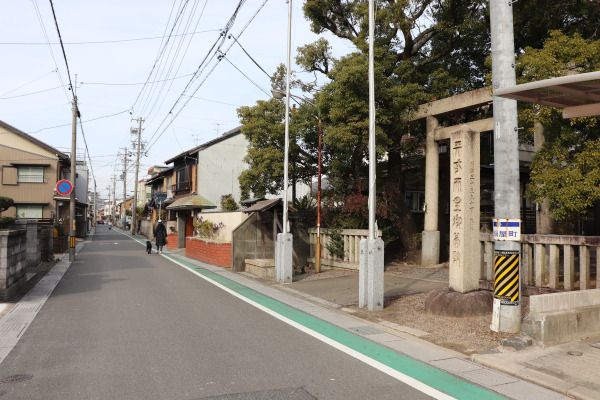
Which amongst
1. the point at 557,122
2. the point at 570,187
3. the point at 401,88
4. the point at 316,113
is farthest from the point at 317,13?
the point at 570,187

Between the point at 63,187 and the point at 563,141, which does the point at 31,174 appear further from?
the point at 563,141

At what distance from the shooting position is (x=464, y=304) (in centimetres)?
842

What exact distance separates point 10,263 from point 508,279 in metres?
10.8

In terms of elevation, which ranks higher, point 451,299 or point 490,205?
point 490,205

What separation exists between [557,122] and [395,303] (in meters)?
5.95

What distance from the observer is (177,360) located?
600 centimetres

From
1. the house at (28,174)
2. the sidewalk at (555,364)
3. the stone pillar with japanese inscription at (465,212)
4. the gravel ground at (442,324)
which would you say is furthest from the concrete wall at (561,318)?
the house at (28,174)

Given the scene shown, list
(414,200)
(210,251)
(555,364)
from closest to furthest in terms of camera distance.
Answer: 1. (555,364)
2. (210,251)
3. (414,200)

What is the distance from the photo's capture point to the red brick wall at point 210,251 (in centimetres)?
1905

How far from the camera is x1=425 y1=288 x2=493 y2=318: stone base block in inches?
331

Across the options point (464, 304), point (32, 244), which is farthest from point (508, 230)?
point (32, 244)

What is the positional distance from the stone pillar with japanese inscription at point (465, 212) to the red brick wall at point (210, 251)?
11.8 m

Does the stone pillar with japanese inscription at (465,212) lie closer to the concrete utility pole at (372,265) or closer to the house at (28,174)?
the concrete utility pole at (372,265)

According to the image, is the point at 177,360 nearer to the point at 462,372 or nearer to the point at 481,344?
the point at 462,372
